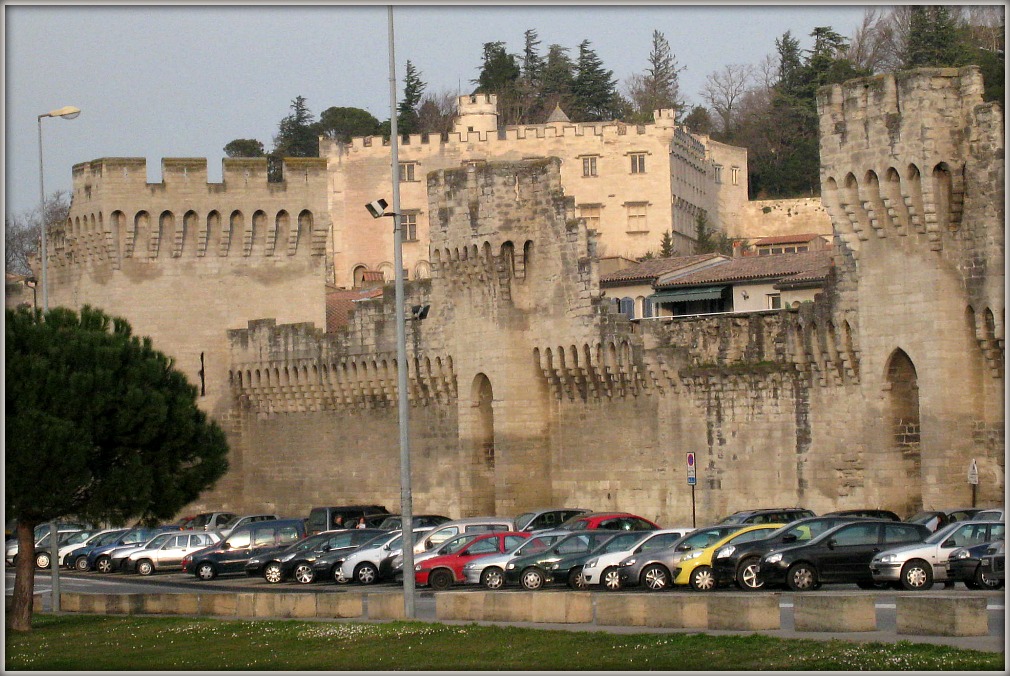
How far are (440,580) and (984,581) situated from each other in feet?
38.7

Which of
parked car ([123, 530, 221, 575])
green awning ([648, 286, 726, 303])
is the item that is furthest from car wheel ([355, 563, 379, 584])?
green awning ([648, 286, 726, 303])

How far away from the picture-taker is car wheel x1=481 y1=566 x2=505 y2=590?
3619 centimetres

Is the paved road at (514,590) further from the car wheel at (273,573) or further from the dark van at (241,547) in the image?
the dark van at (241,547)

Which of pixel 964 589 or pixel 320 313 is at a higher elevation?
pixel 320 313

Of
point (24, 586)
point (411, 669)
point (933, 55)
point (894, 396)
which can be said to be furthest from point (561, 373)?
point (933, 55)

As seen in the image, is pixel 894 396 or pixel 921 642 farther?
pixel 894 396

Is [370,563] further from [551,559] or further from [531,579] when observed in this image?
[551,559]

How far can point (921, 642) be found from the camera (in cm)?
2209

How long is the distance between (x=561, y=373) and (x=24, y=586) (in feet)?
64.5

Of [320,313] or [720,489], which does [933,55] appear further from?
[720,489]

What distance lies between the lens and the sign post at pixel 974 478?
39.7 meters

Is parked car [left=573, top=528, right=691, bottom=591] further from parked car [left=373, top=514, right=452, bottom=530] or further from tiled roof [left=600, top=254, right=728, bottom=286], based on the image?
tiled roof [left=600, top=254, right=728, bottom=286]

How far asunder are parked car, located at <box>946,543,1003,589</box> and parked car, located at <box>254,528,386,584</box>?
15.0 meters

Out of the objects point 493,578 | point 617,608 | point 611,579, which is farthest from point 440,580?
point 617,608
